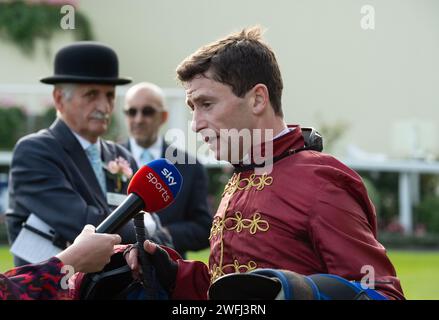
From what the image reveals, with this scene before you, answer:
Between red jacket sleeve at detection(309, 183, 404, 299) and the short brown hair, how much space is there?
1.66ft

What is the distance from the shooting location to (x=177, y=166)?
6047 millimetres

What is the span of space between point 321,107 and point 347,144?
1243 mm

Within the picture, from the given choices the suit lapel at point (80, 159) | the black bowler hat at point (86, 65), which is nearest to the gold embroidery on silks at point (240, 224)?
the suit lapel at point (80, 159)

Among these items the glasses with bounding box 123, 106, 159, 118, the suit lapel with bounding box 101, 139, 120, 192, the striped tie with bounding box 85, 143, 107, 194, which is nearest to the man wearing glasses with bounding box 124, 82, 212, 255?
the glasses with bounding box 123, 106, 159, 118

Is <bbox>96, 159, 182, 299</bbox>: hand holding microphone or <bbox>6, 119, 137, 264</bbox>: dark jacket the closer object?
<bbox>96, 159, 182, 299</bbox>: hand holding microphone

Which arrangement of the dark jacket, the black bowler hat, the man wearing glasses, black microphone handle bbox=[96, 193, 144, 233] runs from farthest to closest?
the man wearing glasses, the black bowler hat, the dark jacket, black microphone handle bbox=[96, 193, 144, 233]

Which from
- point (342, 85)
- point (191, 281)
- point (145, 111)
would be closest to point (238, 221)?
point (191, 281)

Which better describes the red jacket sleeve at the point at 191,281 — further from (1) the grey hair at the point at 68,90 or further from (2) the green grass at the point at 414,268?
(2) the green grass at the point at 414,268

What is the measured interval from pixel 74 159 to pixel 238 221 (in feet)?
5.47

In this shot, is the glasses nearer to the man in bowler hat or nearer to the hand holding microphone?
the man in bowler hat

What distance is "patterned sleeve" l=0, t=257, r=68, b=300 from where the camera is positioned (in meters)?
2.77

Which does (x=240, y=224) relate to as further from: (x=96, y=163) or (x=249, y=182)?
(x=96, y=163)

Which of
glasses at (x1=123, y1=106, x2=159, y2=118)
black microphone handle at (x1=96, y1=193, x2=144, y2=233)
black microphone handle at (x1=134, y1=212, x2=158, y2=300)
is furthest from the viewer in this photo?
glasses at (x1=123, y1=106, x2=159, y2=118)
